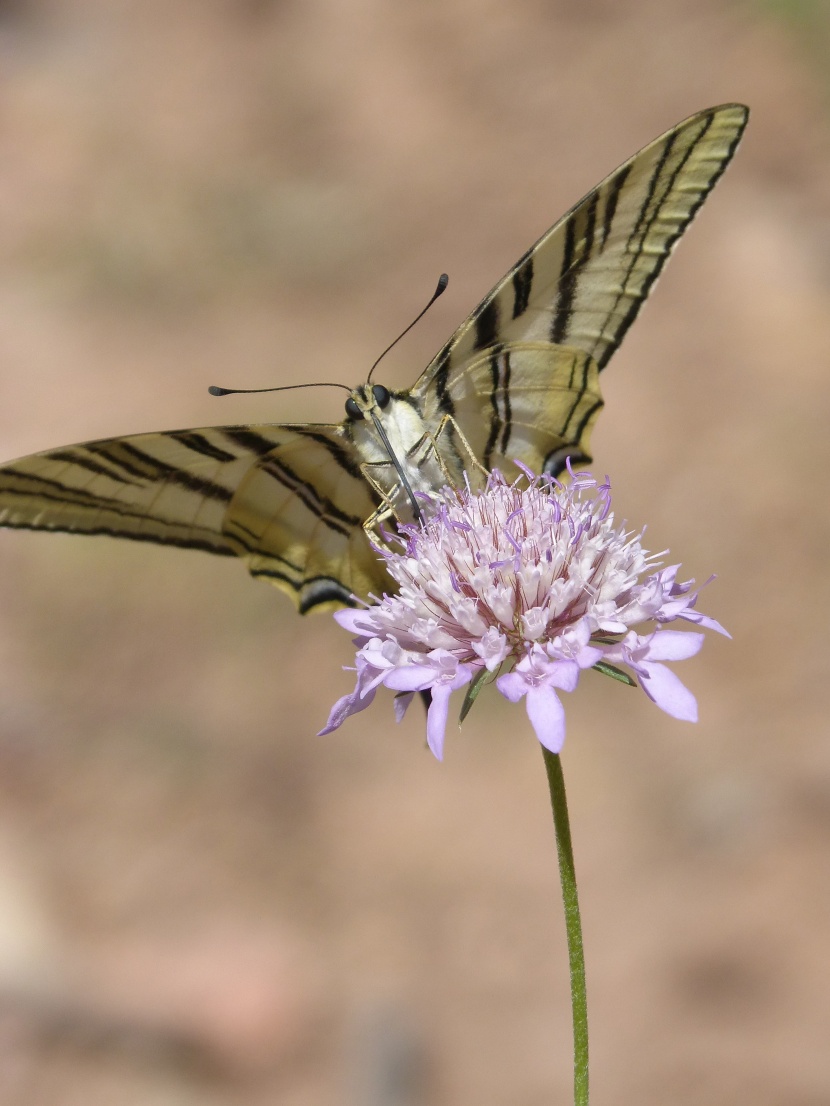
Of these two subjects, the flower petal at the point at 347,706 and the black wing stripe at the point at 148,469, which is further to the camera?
the black wing stripe at the point at 148,469

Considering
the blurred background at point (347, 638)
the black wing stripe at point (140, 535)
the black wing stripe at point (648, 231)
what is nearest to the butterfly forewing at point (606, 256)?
the black wing stripe at point (648, 231)

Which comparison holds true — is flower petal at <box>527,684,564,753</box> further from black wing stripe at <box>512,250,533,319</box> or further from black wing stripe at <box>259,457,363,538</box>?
black wing stripe at <box>512,250,533,319</box>

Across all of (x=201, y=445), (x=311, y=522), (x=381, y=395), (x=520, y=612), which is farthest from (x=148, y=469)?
(x=520, y=612)

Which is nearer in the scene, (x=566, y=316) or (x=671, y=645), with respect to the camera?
(x=671, y=645)

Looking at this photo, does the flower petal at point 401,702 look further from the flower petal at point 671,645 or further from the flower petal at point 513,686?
the flower petal at point 671,645

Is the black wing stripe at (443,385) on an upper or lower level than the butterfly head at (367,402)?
upper

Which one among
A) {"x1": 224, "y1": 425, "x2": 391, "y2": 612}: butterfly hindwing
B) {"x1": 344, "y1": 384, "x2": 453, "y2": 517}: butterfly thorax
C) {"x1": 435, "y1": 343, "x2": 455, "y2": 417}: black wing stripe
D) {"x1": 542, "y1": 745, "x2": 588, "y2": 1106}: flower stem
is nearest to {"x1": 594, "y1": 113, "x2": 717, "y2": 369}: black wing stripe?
{"x1": 435, "y1": 343, "x2": 455, "y2": 417}: black wing stripe

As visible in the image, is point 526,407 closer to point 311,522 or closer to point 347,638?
point 311,522

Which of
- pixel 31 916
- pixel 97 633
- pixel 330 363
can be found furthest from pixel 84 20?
pixel 31 916
